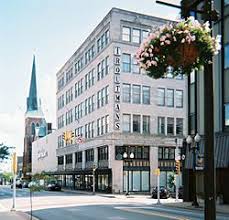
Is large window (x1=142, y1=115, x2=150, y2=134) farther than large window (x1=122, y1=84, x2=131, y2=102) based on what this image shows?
Yes

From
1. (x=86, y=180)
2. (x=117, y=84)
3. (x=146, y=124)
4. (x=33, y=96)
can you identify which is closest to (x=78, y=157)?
(x=86, y=180)

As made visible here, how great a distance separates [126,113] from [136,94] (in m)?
2.93

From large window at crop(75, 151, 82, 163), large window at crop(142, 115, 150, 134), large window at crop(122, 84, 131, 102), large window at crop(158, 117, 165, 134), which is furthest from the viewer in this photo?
large window at crop(75, 151, 82, 163)

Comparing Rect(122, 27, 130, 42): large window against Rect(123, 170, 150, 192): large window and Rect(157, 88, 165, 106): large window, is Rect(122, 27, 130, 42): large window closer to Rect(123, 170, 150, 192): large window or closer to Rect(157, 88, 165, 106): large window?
Rect(157, 88, 165, 106): large window

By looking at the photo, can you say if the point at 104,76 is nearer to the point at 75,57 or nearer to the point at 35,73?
the point at 75,57

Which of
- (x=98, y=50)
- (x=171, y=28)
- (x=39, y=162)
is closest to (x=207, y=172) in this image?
(x=171, y=28)

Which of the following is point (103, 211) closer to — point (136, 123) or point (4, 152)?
point (136, 123)

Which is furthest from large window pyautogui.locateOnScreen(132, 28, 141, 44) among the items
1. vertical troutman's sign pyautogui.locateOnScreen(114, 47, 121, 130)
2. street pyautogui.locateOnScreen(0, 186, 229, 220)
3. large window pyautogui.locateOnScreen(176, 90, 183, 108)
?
street pyautogui.locateOnScreen(0, 186, 229, 220)

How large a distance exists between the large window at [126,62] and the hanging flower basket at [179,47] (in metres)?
53.0

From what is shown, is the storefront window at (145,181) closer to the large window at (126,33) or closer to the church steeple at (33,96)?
the large window at (126,33)

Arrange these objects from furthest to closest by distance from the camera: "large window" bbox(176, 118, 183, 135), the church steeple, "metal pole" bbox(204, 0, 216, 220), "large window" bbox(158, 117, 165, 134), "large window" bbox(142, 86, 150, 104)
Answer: the church steeple → "large window" bbox(176, 118, 183, 135) → "large window" bbox(158, 117, 165, 134) → "large window" bbox(142, 86, 150, 104) → "metal pole" bbox(204, 0, 216, 220)

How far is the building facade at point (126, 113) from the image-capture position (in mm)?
58531

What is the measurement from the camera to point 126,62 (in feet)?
196

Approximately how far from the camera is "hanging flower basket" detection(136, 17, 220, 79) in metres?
6.45
